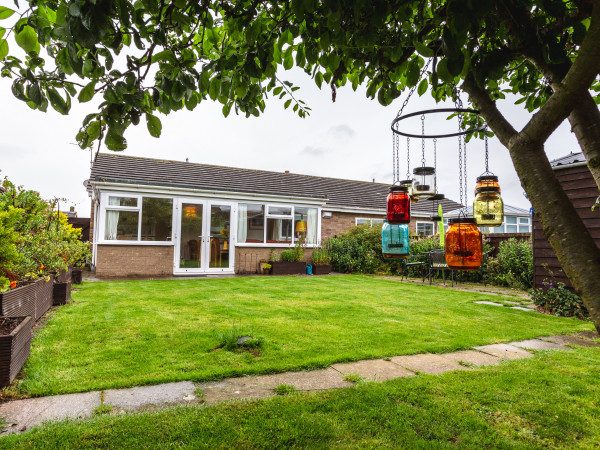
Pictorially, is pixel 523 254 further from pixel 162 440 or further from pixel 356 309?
pixel 162 440

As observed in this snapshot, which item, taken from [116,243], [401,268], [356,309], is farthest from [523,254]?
[116,243]

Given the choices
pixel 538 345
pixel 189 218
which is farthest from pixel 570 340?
pixel 189 218

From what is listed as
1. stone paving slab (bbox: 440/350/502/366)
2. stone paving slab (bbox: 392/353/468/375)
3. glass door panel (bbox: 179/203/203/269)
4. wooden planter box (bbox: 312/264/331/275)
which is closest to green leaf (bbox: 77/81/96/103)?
stone paving slab (bbox: 392/353/468/375)

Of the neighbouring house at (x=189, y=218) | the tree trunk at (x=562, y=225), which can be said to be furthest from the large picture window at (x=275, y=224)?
the tree trunk at (x=562, y=225)

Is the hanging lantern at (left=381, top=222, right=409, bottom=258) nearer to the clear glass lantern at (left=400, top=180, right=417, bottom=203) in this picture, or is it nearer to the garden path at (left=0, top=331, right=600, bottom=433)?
the clear glass lantern at (left=400, top=180, right=417, bottom=203)

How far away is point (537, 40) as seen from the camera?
172 centimetres

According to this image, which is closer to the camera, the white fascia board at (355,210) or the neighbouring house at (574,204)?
the neighbouring house at (574,204)

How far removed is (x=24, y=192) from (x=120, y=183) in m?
5.71

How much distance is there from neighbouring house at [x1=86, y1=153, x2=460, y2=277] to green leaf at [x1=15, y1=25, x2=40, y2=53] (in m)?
10.1

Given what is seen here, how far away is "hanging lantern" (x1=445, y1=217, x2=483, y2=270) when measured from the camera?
107 inches

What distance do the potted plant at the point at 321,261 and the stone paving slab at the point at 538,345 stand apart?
28.8ft

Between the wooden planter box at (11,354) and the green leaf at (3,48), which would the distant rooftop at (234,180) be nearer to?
the wooden planter box at (11,354)

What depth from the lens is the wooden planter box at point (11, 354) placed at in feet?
8.70

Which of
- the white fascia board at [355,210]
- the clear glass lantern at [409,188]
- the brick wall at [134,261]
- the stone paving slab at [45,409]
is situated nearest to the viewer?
the stone paving slab at [45,409]
